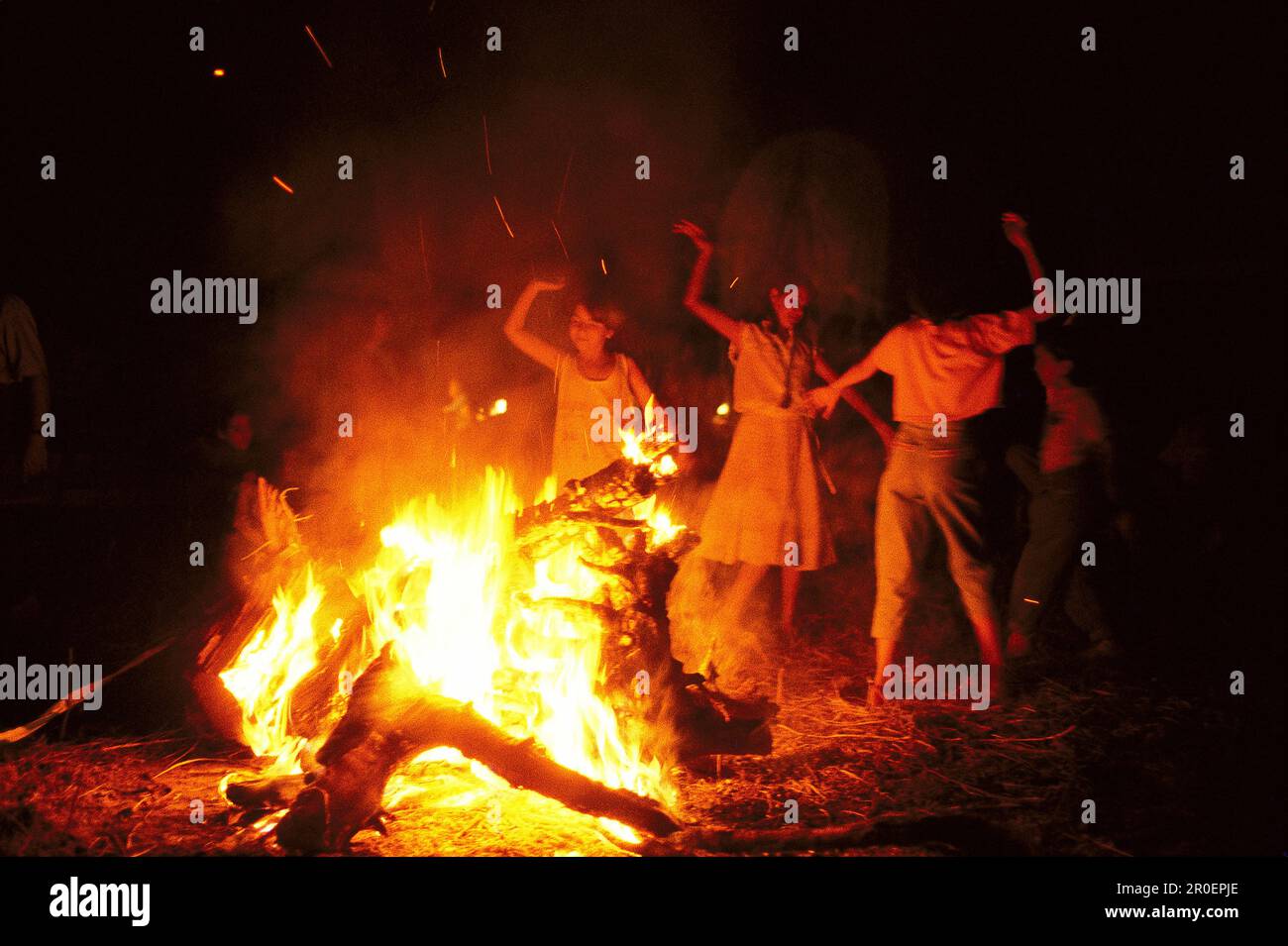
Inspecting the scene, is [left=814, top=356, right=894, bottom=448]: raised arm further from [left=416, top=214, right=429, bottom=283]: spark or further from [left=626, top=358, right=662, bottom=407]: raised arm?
[left=416, top=214, right=429, bottom=283]: spark

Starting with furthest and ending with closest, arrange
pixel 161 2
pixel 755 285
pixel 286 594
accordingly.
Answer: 1. pixel 755 285
2. pixel 161 2
3. pixel 286 594

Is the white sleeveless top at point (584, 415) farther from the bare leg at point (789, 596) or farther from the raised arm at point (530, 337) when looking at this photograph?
the bare leg at point (789, 596)

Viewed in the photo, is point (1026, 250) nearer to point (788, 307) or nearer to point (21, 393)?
point (788, 307)

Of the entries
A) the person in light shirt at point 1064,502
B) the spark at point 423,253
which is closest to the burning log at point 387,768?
the person in light shirt at point 1064,502

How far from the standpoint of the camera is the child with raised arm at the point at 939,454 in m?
5.32

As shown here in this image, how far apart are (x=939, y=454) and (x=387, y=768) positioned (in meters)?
3.80

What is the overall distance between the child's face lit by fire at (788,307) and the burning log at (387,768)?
→ 3.65 m

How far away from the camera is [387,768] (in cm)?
425

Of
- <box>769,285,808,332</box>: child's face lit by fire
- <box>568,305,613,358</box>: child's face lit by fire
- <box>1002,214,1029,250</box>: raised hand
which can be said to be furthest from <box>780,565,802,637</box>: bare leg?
<box>1002,214,1029,250</box>: raised hand

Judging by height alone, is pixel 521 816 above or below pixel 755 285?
below

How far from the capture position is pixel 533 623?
16.1 feet
